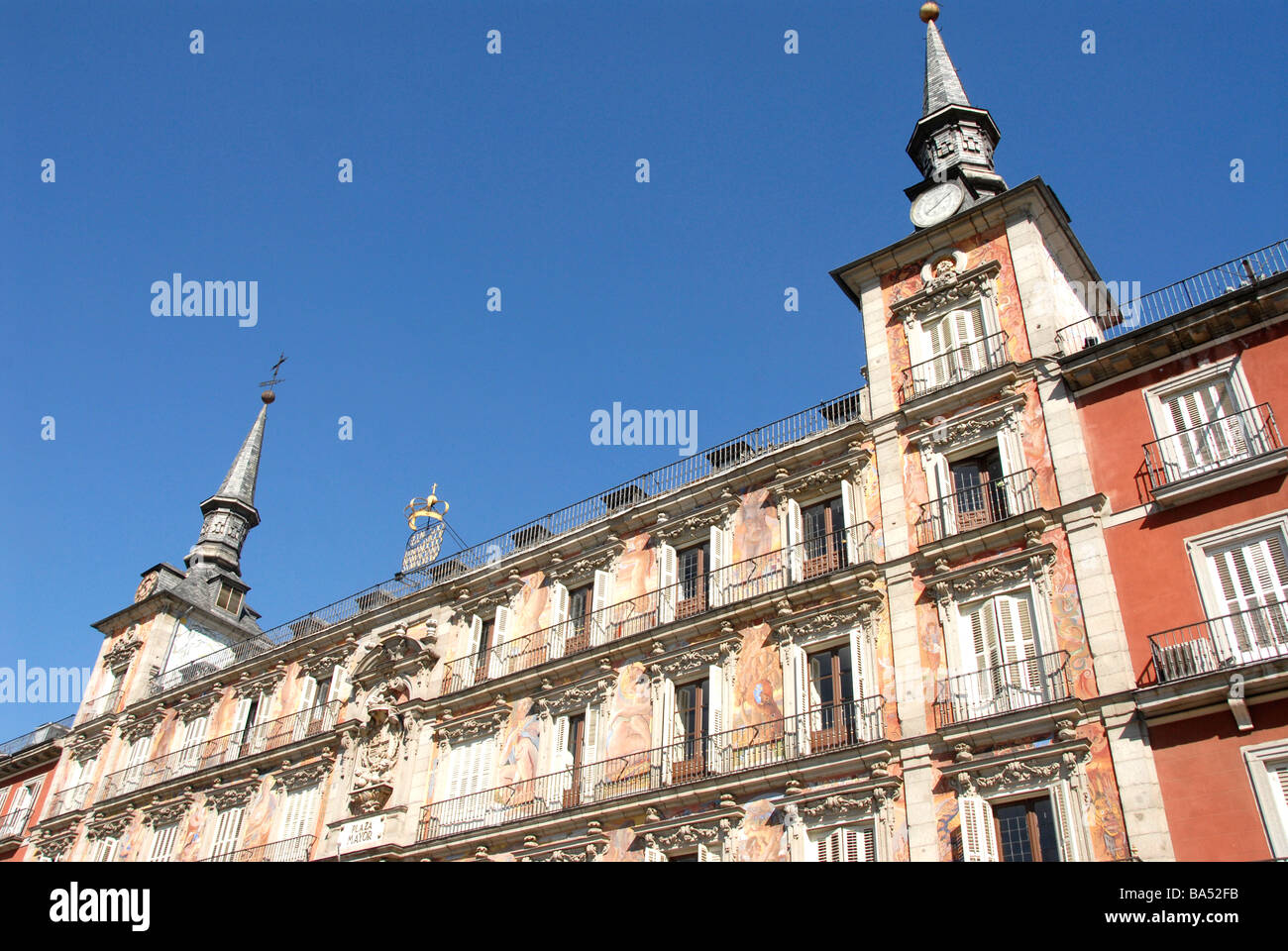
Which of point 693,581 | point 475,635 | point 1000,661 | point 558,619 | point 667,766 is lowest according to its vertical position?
point 667,766

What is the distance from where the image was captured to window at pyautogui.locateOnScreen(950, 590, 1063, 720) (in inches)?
884

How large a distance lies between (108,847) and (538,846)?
71.9ft

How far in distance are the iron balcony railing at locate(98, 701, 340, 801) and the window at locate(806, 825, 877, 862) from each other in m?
19.1

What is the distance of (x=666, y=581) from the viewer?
30.8m

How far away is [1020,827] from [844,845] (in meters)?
3.80

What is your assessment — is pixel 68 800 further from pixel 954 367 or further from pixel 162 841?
pixel 954 367

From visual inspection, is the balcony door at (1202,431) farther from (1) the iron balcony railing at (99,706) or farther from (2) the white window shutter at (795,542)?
(1) the iron balcony railing at (99,706)

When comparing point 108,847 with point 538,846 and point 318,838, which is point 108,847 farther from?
point 538,846

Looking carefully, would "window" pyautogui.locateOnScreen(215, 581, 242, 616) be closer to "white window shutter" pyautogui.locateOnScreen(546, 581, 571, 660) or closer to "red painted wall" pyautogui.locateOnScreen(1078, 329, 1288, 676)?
"white window shutter" pyautogui.locateOnScreen(546, 581, 571, 660)

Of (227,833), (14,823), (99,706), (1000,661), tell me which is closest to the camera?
(1000,661)

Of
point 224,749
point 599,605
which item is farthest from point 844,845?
point 224,749

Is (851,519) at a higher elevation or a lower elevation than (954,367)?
lower

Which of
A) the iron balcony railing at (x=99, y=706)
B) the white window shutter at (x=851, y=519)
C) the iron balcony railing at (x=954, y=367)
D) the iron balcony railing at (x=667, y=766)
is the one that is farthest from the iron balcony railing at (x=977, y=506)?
the iron balcony railing at (x=99, y=706)
